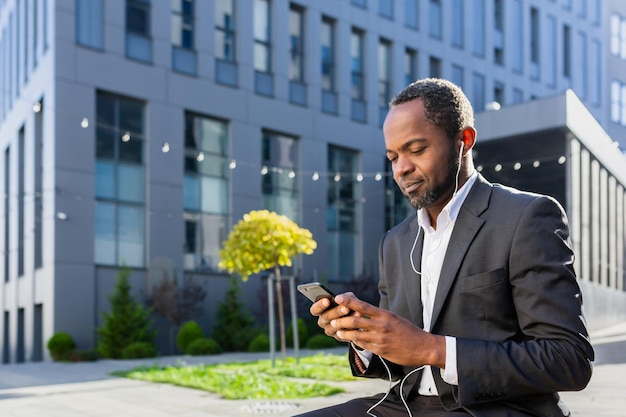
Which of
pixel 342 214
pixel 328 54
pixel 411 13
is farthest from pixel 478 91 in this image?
pixel 342 214

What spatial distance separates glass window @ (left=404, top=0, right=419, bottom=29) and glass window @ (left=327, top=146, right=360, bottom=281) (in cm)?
601

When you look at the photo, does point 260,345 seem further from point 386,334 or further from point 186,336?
point 386,334

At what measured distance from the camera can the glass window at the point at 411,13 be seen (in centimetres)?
3012

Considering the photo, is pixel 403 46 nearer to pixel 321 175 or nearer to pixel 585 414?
pixel 321 175

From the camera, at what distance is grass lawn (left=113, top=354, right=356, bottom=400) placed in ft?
29.2

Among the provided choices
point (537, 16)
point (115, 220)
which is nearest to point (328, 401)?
point (115, 220)

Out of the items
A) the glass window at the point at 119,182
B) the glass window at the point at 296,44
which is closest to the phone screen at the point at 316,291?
the glass window at the point at 119,182

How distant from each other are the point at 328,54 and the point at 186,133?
22.6ft

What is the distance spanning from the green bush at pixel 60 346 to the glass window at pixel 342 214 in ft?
32.6

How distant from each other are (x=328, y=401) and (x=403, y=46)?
23.3m

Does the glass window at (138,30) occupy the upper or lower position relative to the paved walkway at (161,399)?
upper

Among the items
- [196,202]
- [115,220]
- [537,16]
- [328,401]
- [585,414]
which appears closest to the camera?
[585,414]

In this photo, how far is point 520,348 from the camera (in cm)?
188

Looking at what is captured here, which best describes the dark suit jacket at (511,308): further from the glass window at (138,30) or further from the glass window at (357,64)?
the glass window at (357,64)
